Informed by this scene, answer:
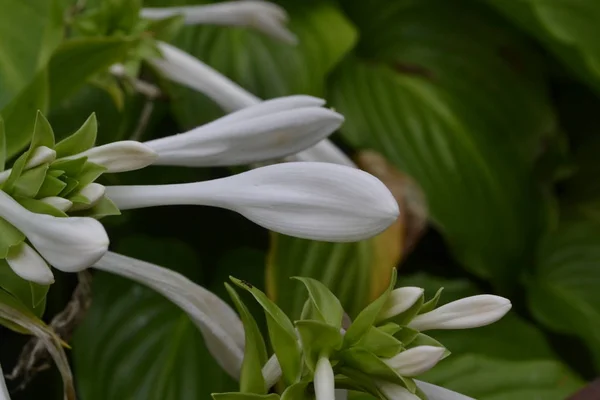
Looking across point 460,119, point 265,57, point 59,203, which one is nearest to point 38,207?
point 59,203

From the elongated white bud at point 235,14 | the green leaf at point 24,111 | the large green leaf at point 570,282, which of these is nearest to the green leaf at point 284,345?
the green leaf at point 24,111

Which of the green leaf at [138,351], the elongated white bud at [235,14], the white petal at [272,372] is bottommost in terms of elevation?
the green leaf at [138,351]

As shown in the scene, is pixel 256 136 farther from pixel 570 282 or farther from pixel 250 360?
pixel 570 282

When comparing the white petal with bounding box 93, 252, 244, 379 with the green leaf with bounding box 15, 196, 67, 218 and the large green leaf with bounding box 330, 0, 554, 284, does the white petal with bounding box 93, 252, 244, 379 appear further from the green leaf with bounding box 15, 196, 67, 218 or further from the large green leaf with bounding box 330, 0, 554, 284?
the large green leaf with bounding box 330, 0, 554, 284

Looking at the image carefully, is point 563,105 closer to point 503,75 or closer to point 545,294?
point 503,75

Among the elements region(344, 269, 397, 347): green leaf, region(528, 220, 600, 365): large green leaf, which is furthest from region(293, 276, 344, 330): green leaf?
region(528, 220, 600, 365): large green leaf

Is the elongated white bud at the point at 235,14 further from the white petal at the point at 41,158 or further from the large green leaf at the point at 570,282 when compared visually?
the large green leaf at the point at 570,282

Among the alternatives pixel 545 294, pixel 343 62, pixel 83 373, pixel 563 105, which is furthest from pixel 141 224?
pixel 563 105
